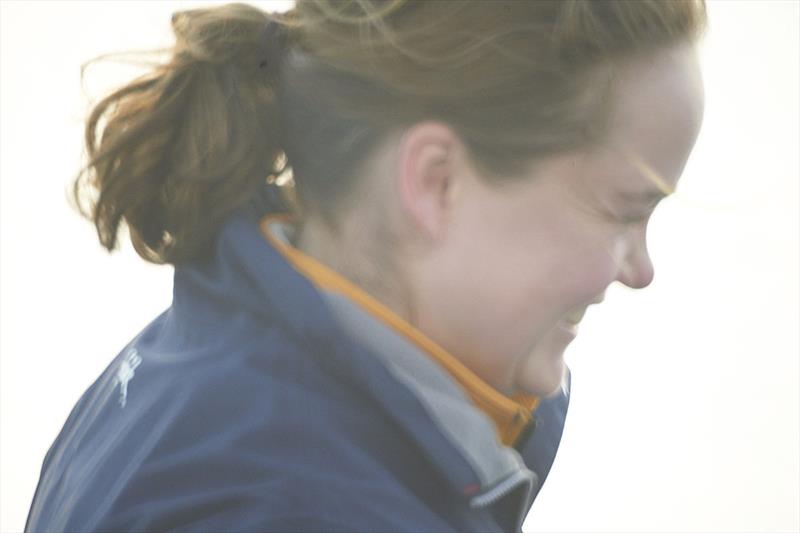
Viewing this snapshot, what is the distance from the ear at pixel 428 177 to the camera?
0.75m

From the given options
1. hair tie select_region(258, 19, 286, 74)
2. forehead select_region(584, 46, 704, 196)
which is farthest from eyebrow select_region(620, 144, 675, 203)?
hair tie select_region(258, 19, 286, 74)

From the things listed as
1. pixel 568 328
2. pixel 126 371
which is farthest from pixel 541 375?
pixel 126 371

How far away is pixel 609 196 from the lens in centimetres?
77

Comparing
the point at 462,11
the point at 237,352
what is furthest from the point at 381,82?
the point at 237,352

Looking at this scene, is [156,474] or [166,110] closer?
[156,474]

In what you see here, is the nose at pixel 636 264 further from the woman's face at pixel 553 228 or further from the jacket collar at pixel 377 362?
the jacket collar at pixel 377 362

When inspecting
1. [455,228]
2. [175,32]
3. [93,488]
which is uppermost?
[175,32]

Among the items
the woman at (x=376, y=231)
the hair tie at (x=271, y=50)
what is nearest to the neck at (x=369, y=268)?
the woman at (x=376, y=231)

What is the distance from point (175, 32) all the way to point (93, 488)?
287mm

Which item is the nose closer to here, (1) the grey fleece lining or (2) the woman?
(2) the woman

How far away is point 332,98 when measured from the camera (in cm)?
78

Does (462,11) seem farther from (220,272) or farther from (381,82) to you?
(220,272)

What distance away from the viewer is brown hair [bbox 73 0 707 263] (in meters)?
0.74

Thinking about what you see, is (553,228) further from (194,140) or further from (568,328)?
(194,140)
